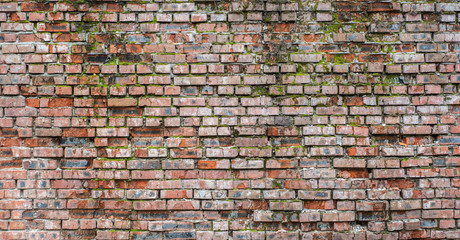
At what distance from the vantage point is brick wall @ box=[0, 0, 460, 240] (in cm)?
233

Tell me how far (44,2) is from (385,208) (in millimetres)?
3065

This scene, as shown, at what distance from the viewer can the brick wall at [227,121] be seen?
7.63 feet

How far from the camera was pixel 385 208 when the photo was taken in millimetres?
2342

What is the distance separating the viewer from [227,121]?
Answer: 7.67ft

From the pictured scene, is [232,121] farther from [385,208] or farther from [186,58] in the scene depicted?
[385,208]

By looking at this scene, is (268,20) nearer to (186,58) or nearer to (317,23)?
(317,23)

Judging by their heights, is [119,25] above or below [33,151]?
above

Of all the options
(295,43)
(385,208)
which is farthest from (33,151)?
(385,208)

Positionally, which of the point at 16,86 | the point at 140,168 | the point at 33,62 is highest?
the point at 33,62

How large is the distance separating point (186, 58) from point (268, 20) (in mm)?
705

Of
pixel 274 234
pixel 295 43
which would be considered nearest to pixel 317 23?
pixel 295 43

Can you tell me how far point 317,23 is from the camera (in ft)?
7.81

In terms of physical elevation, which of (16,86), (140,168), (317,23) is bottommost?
(140,168)

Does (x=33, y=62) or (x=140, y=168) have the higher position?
(x=33, y=62)
